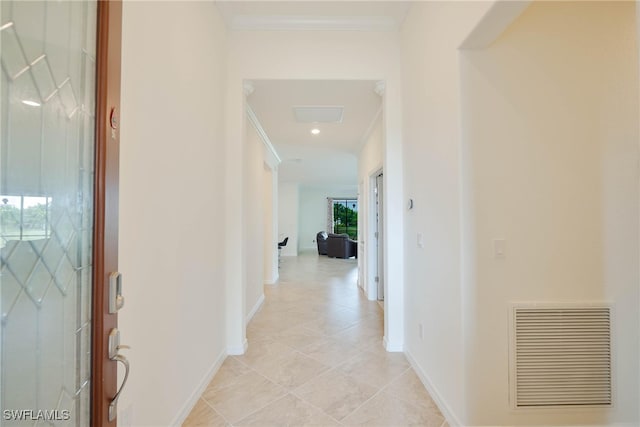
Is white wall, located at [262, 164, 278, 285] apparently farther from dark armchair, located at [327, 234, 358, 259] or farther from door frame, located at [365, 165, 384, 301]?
dark armchair, located at [327, 234, 358, 259]

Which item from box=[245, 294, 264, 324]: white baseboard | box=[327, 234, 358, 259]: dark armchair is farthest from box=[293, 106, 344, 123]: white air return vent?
box=[327, 234, 358, 259]: dark armchair

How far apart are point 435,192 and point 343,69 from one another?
5.42ft

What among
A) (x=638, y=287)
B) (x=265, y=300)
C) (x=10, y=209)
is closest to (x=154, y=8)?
(x=10, y=209)

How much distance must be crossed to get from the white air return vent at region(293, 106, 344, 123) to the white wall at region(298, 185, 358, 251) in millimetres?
8485

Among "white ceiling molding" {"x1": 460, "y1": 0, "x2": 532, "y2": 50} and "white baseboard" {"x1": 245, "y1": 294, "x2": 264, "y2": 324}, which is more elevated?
"white ceiling molding" {"x1": 460, "y1": 0, "x2": 532, "y2": 50}

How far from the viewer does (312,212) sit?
12.7 m

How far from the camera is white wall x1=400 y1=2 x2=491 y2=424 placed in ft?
5.76

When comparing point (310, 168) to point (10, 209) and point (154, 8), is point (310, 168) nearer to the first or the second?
point (154, 8)

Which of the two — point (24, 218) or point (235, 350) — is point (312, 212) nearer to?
point (235, 350)

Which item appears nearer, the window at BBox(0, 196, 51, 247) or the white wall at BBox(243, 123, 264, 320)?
the window at BBox(0, 196, 51, 247)

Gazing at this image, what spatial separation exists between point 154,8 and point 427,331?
2801 mm


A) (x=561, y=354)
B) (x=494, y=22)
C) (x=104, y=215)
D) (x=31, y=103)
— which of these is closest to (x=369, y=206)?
(x=561, y=354)

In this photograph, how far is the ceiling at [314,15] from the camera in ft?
8.49

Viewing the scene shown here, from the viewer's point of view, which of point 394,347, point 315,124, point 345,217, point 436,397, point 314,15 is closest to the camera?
A: point 436,397
